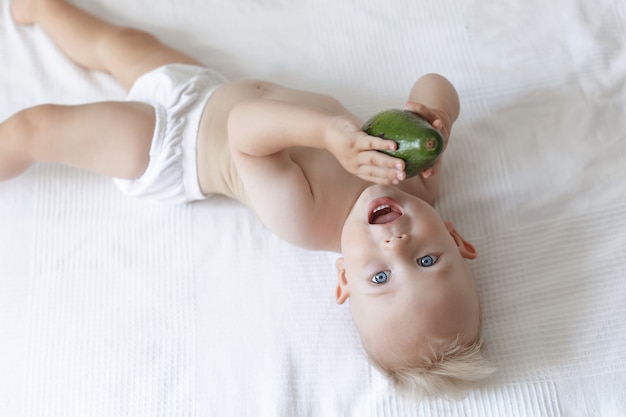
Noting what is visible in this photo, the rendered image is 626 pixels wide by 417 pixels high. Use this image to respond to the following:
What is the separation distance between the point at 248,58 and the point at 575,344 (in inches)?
41.5

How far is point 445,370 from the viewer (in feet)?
3.77

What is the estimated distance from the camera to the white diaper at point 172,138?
143cm

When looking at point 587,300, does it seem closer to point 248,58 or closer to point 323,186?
point 323,186

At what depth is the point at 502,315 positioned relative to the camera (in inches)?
51.9

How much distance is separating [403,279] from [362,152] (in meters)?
0.27

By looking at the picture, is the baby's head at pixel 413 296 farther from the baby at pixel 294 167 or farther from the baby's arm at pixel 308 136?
the baby's arm at pixel 308 136

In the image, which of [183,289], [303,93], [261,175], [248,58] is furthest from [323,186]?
[248,58]

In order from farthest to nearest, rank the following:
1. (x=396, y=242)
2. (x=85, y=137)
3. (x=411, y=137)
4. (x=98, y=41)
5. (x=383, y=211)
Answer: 1. (x=98, y=41)
2. (x=85, y=137)
3. (x=383, y=211)
4. (x=396, y=242)
5. (x=411, y=137)

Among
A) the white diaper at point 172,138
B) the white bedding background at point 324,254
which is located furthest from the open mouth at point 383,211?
the white diaper at point 172,138

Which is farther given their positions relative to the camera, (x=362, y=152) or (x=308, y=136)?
(x=308, y=136)

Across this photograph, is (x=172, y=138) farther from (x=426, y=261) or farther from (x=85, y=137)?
(x=426, y=261)

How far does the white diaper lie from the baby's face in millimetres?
449

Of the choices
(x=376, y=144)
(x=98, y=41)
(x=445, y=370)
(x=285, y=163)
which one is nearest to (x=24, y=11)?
(x=98, y=41)

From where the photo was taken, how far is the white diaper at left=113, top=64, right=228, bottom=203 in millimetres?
1426
